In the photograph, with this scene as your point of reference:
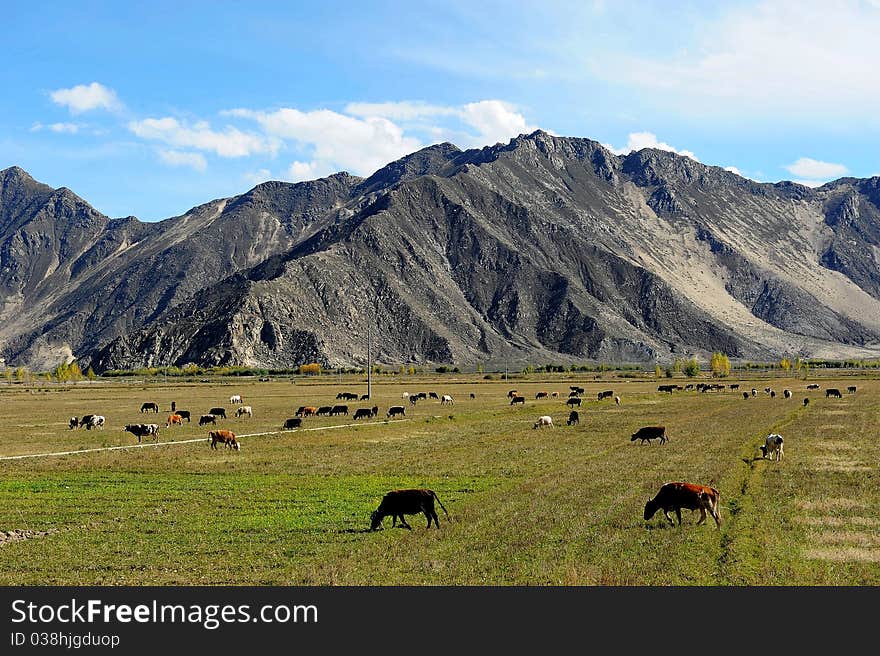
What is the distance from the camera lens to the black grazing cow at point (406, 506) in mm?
20031

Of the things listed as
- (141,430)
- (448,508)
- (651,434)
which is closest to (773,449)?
(651,434)

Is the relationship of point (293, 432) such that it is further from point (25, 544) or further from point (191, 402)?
point (191, 402)

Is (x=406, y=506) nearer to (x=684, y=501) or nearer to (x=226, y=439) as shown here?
(x=684, y=501)

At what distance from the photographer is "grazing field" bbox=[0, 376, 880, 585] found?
15.8 metres

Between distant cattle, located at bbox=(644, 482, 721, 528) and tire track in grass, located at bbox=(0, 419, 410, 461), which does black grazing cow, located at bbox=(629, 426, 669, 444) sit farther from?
tire track in grass, located at bbox=(0, 419, 410, 461)

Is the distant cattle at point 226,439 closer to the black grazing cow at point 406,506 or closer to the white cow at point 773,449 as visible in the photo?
the black grazing cow at point 406,506

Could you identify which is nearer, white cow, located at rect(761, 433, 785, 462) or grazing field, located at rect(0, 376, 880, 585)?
grazing field, located at rect(0, 376, 880, 585)

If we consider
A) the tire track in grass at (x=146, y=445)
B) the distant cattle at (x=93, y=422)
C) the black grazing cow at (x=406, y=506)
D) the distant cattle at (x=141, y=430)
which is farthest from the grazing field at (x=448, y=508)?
the distant cattle at (x=93, y=422)

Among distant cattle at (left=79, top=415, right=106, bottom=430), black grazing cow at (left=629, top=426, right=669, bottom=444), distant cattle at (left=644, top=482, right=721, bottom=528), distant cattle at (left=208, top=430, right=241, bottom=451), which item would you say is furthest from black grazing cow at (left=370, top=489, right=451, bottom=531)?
distant cattle at (left=79, top=415, right=106, bottom=430)

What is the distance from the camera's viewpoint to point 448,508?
2277 centimetres

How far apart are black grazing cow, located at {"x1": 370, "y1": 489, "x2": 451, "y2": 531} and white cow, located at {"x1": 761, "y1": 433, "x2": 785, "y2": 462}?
18.5 meters

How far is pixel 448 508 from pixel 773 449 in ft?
56.2

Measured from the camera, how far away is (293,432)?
49.3m

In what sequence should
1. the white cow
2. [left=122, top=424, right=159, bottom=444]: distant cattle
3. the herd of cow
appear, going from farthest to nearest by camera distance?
[left=122, top=424, right=159, bottom=444]: distant cattle → the white cow → the herd of cow
